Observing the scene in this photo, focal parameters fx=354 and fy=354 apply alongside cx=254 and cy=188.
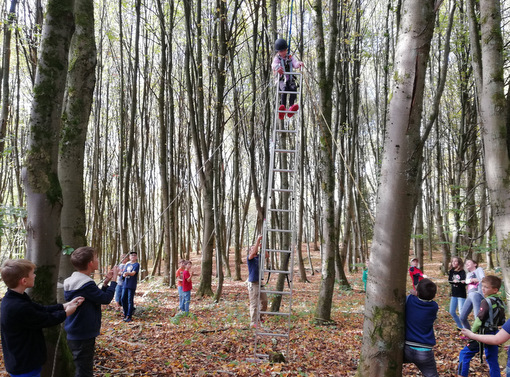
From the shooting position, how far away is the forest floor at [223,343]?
473cm

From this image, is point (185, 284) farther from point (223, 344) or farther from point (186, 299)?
point (223, 344)

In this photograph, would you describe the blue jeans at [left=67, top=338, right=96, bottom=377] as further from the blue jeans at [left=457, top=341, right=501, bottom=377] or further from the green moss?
the blue jeans at [left=457, top=341, right=501, bottom=377]

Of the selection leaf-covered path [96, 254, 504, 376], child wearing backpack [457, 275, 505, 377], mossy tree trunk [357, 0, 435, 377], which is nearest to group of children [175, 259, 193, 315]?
leaf-covered path [96, 254, 504, 376]

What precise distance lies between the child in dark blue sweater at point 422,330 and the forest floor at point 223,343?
5.19 ft

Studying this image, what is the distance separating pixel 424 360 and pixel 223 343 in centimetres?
357

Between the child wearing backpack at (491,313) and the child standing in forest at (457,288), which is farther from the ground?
the child wearing backpack at (491,313)

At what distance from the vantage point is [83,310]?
3.13 meters

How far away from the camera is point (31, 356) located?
2.64m

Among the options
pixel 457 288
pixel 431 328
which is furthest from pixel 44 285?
pixel 457 288

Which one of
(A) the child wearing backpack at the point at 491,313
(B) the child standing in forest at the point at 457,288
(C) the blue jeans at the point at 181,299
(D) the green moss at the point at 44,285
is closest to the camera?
(D) the green moss at the point at 44,285

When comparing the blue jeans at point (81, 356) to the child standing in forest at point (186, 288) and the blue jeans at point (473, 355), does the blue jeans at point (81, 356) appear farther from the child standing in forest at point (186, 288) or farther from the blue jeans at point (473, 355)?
the child standing in forest at point (186, 288)

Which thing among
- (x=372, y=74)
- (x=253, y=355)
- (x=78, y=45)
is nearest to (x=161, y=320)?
(x=253, y=355)

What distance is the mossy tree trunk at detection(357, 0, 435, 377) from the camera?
3.33 metres

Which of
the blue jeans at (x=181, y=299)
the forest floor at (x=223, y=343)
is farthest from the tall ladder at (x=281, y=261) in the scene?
the blue jeans at (x=181, y=299)
